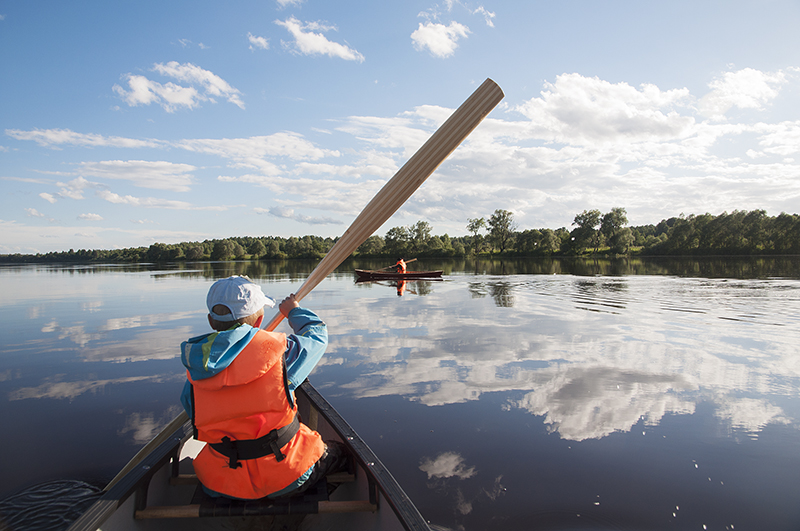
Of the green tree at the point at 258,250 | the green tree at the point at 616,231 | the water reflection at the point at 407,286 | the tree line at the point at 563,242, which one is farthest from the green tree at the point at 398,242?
the water reflection at the point at 407,286

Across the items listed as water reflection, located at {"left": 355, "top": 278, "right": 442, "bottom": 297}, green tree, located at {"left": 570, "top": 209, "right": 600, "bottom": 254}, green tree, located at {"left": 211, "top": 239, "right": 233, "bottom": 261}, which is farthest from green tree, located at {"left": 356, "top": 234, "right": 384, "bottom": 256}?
water reflection, located at {"left": 355, "top": 278, "right": 442, "bottom": 297}

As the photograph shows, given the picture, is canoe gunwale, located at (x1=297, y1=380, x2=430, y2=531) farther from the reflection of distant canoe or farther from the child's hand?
the reflection of distant canoe

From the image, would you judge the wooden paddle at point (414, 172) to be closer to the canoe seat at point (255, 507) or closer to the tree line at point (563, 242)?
the canoe seat at point (255, 507)

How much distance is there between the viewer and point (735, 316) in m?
9.93

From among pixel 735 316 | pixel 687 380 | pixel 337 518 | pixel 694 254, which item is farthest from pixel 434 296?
pixel 694 254

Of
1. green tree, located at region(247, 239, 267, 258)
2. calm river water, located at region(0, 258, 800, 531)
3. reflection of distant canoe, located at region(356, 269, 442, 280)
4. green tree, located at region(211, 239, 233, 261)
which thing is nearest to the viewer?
calm river water, located at region(0, 258, 800, 531)

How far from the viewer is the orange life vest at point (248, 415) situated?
5.77 ft

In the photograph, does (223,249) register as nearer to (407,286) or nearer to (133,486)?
(407,286)

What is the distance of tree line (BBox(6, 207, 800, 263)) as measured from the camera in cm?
5794

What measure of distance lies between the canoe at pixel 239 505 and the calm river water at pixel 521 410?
82cm

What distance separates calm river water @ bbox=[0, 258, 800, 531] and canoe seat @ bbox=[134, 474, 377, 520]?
1.05m

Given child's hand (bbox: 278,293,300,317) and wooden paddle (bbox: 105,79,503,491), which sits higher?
Result: wooden paddle (bbox: 105,79,503,491)

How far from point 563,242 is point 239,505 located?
83603 millimetres

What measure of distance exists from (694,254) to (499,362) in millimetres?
68862
